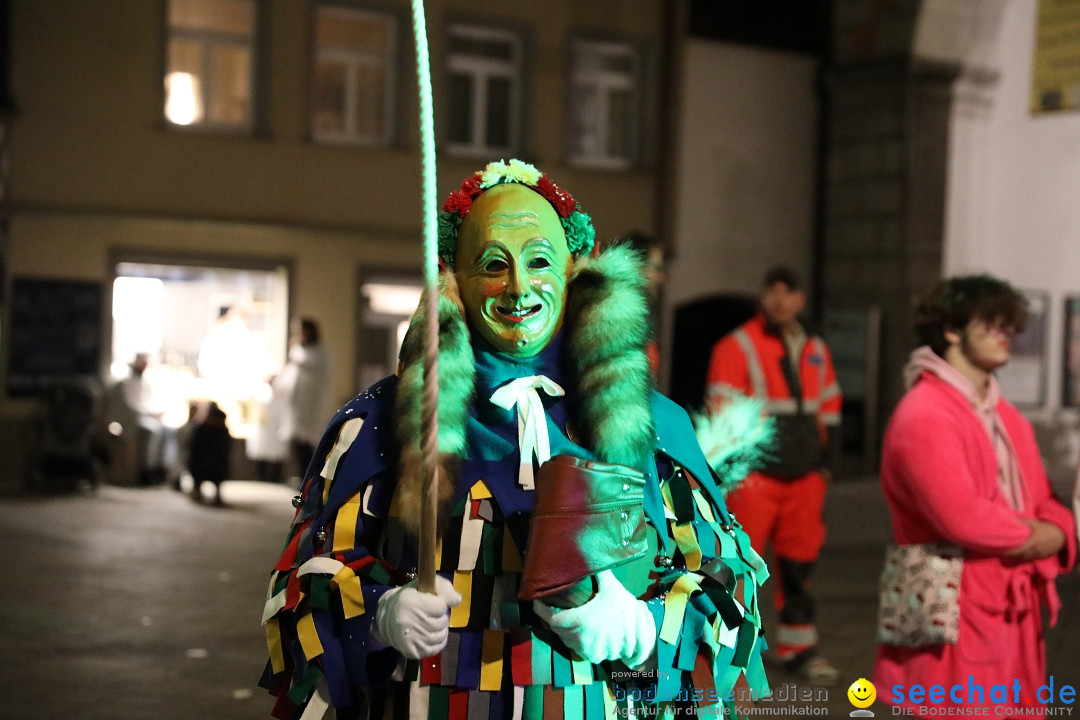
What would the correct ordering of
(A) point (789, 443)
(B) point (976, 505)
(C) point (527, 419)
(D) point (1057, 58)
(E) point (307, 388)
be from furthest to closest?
(E) point (307, 388) → (D) point (1057, 58) → (A) point (789, 443) → (B) point (976, 505) → (C) point (527, 419)

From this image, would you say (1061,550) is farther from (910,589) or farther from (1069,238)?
(1069,238)

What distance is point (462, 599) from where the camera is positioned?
234 cm

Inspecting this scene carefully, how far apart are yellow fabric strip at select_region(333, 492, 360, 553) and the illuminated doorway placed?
13.9 meters

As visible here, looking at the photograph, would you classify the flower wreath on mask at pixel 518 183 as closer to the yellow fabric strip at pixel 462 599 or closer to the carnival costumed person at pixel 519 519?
the carnival costumed person at pixel 519 519

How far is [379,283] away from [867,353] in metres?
6.08

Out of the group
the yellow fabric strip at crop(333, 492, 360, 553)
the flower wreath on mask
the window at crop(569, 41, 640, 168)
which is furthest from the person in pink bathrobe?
the window at crop(569, 41, 640, 168)

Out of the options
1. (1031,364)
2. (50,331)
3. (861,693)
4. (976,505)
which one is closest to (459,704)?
(976,505)

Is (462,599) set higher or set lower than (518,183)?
lower

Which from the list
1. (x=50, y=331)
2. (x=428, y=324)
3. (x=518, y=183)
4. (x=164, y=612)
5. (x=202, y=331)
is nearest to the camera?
(x=428, y=324)

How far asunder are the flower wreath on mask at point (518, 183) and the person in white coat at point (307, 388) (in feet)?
37.6

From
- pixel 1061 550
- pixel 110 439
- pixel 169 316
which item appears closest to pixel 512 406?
pixel 1061 550

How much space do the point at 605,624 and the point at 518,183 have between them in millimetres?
860

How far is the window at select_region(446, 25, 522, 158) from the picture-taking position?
17094mm

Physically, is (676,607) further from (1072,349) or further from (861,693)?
(1072,349)
